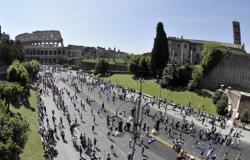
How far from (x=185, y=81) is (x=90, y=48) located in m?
130

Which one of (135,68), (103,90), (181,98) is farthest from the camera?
(135,68)

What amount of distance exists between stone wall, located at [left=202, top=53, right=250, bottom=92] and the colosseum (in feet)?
334

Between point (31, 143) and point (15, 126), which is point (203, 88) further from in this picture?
point (15, 126)

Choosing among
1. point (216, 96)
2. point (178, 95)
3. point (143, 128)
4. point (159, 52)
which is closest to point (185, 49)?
point (159, 52)

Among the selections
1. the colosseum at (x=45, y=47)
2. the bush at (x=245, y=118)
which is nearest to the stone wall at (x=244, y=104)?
the bush at (x=245, y=118)

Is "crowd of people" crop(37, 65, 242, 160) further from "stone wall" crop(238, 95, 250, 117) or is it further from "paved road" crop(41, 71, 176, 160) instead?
"stone wall" crop(238, 95, 250, 117)

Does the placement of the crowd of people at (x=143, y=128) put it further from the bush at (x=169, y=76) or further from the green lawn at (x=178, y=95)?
the bush at (x=169, y=76)

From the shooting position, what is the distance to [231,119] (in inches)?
1893

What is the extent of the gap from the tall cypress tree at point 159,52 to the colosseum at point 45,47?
289 ft

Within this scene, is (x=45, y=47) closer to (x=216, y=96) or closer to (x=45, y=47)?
(x=45, y=47)

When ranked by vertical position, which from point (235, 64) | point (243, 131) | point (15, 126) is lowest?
point (243, 131)

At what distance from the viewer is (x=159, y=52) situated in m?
70.4

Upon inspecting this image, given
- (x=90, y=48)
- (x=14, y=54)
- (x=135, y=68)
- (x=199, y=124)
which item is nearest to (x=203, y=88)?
(x=199, y=124)

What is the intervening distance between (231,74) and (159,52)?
16.4m
